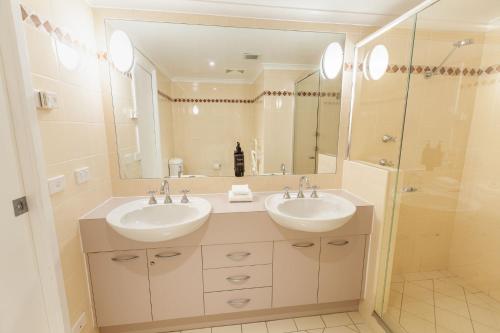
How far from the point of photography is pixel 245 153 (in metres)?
1.77

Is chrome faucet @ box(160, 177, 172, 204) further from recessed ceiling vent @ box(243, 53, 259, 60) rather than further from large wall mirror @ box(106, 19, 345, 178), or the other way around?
recessed ceiling vent @ box(243, 53, 259, 60)

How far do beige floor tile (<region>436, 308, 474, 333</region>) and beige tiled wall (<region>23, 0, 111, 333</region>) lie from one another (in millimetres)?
A: 2292

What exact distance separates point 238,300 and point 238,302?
14 mm

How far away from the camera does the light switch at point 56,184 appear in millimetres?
1043

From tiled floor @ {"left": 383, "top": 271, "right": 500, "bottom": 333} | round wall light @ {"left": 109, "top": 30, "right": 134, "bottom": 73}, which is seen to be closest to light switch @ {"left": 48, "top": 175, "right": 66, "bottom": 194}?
round wall light @ {"left": 109, "top": 30, "right": 134, "bottom": 73}

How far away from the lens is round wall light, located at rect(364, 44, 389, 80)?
1.69m

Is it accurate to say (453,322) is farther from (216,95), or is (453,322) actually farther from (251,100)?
(216,95)

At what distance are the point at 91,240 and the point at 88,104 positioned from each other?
83cm

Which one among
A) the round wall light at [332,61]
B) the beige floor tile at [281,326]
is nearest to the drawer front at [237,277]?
the beige floor tile at [281,326]

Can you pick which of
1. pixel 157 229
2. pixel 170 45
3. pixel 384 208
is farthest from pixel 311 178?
pixel 170 45

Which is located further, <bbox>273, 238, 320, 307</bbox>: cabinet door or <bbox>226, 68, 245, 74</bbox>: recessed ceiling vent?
<bbox>226, 68, 245, 74</bbox>: recessed ceiling vent

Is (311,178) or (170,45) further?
(311,178)

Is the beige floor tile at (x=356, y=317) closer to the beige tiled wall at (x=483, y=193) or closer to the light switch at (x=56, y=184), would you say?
the beige tiled wall at (x=483, y=193)

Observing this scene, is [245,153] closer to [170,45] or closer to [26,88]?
[170,45]
